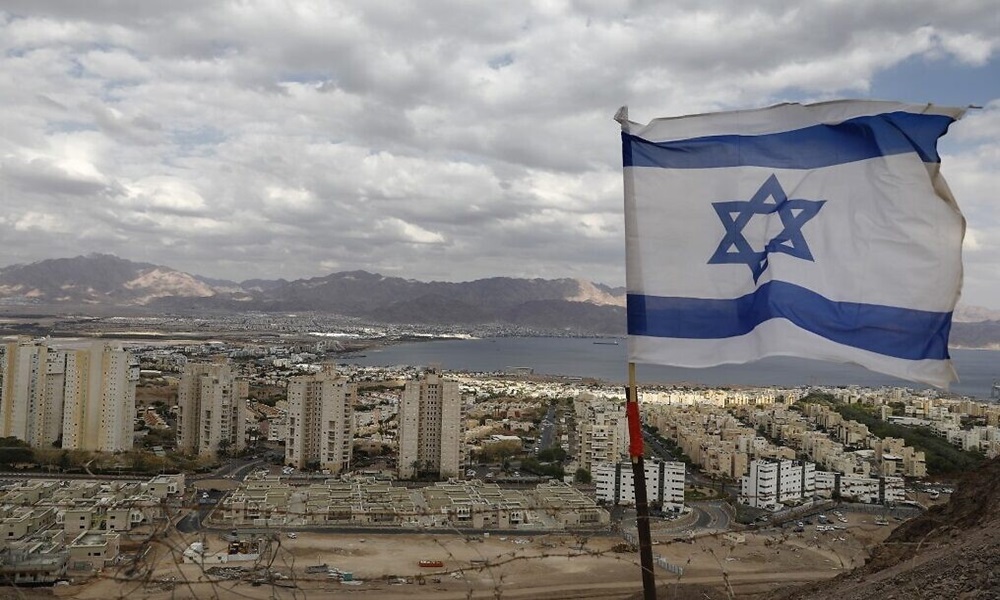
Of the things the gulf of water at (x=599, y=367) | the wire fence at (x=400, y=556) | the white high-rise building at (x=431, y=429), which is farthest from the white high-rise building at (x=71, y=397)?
the gulf of water at (x=599, y=367)

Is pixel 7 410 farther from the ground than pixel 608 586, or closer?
farther from the ground

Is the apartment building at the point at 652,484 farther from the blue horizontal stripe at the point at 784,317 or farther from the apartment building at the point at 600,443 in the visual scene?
the blue horizontal stripe at the point at 784,317

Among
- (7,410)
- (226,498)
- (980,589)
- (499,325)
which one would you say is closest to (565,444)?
(226,498)

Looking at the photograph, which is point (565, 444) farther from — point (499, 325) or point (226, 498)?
point (499, 325)

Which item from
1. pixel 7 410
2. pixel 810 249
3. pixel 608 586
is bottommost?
pixel 608 586

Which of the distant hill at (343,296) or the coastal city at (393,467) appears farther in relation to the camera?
the distant hill at (343,296)

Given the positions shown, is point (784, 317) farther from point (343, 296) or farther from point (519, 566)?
point (343, 296)

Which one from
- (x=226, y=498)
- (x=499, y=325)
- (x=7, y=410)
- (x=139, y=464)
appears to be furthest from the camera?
(x=499, y=325)
